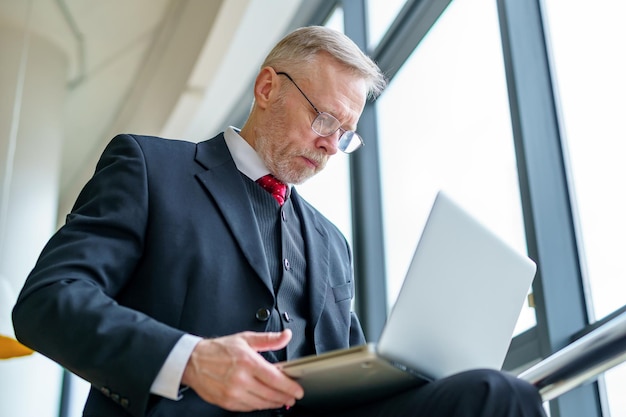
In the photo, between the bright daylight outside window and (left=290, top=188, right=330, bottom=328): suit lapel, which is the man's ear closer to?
(left=290, top=188, right=330, bottom=328): suit lapel

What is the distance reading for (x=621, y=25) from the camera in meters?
2.36

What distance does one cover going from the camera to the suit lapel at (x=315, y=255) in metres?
1.73

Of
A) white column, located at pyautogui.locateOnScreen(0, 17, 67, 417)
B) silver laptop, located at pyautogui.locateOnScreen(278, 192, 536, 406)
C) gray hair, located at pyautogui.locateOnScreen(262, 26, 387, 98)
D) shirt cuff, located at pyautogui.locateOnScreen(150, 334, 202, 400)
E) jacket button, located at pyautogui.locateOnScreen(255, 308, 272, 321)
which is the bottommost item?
white column, located at pyautogui.locateOnScreen(0, 17, 67, 417)

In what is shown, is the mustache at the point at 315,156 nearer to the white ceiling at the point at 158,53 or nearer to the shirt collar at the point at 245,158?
the shirt collar at the point at 245,158

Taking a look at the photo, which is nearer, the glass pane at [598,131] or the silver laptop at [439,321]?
the silver laptop at [439,321]

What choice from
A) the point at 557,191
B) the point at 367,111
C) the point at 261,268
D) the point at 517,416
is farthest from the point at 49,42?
the point at 517,416

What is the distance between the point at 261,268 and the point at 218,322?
0.14 m

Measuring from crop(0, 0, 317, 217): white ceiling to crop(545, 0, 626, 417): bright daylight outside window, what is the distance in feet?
7.74

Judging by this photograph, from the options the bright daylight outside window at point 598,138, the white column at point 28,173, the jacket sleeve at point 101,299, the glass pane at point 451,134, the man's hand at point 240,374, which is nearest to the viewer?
the man's hand at point 240,374

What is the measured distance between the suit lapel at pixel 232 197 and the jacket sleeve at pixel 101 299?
0.15 m

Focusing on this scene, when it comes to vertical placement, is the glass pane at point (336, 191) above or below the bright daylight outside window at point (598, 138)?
below

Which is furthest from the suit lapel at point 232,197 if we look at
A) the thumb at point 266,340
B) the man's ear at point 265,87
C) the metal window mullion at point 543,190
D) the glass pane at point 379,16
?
the glass pane at point 379,16

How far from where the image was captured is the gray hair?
6.87 ft

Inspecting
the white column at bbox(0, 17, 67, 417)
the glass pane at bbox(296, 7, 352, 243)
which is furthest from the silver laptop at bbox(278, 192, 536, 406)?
the white column at bbox(0, 17, 67, 417)
